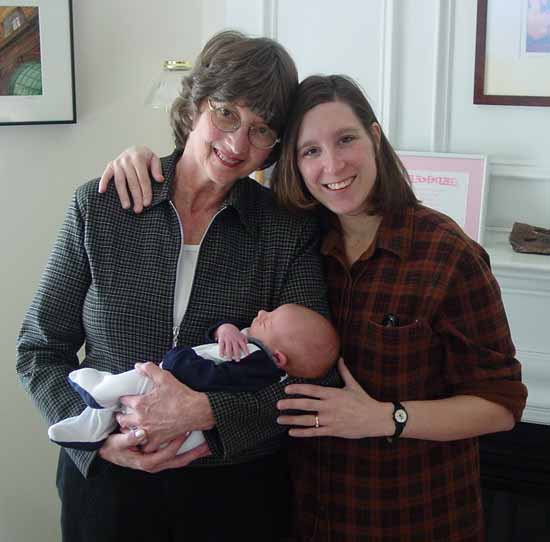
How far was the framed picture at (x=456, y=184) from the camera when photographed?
8.18ft

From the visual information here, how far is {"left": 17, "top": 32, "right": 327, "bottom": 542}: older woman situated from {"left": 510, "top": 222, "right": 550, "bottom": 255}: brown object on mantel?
1.06 meters

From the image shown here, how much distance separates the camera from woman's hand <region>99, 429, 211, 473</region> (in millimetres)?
1437

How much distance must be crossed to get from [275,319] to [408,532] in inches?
20.5

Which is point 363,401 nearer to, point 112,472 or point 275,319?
point 275,319

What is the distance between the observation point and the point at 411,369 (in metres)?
1.54

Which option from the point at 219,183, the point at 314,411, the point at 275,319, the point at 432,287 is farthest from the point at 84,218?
the point at 432,287

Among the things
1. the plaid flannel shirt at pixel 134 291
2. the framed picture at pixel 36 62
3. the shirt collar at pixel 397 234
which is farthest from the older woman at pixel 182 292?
the framed picture at pixel 36 62

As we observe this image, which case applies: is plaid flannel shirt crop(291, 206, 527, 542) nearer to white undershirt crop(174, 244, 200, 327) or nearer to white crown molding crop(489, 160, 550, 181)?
white undershirt crop(174, 244, 200, 327)

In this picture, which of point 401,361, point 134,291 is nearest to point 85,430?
point 134,291

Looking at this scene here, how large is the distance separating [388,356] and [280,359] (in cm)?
21

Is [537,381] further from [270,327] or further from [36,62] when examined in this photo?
[36,62]

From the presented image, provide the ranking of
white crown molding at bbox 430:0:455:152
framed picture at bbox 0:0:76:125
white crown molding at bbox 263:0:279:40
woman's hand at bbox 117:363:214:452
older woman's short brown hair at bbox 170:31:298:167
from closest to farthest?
woman's hand at bbox 117:363:214:452 < older woman's short brown hair at bbox 170:31:298:167 < framed picture at bbox 0:0:76:125 < white crown molding at bbox 430:0:455:152 < white crown molding at bbox 263:0:279:40

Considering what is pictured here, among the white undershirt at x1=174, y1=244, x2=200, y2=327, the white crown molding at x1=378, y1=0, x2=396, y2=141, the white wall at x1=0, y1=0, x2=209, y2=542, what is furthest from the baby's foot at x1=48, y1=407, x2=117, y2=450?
the white crown molding at x1=378, y1=0, x2=396, y2=141

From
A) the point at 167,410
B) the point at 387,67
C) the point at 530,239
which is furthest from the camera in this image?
the point at 387,67
